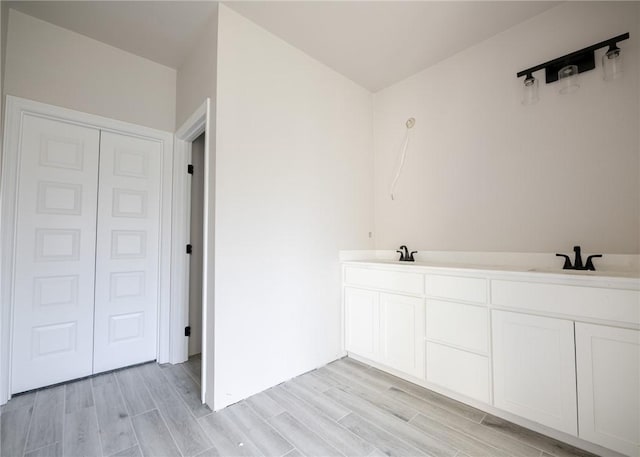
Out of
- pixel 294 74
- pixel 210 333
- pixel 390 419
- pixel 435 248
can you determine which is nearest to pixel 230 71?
pixel 294 74

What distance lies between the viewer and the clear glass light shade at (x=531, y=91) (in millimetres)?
2008

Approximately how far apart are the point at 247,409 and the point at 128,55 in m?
3.09

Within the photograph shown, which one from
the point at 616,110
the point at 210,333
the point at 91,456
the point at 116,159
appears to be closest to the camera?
the point at 91,456

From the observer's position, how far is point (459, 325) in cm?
186

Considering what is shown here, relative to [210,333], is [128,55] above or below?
above

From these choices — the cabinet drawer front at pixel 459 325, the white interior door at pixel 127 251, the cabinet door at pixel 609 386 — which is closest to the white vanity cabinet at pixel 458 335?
the cabinet drawer front at pixel 459 325

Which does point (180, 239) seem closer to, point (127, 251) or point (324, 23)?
point (127, 251)

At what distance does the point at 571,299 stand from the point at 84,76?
3744 mm

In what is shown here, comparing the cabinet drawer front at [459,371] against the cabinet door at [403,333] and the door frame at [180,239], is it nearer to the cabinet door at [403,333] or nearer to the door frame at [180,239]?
the cabinet door at [403,333]

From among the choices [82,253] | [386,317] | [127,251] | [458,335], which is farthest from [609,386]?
[82,253]

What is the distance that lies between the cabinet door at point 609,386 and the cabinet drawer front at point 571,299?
7cm

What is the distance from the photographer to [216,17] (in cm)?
193

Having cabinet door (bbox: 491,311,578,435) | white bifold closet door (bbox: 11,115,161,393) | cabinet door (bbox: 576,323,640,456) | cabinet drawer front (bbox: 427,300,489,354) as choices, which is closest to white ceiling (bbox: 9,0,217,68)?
white bifold closet door (bbox: 11,115,161,393)

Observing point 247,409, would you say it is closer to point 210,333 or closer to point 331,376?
point 210,333
